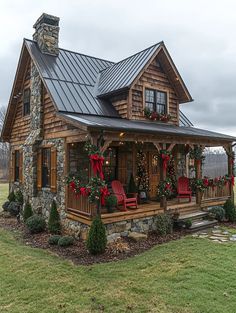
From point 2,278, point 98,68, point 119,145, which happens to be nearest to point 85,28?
point 98,68

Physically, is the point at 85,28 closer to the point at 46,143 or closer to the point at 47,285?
the point at 46,143

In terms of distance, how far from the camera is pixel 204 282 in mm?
5293

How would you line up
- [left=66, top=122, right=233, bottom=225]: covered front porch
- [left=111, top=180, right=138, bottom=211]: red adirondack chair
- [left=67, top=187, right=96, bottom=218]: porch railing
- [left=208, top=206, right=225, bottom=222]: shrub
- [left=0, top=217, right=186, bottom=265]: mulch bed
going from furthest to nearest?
[left=208, top=206, right=225, bottom=222]: shrub
[left=111, top=180, right=138, bottom=211]: red adirondack chair
[left=66, top=122, right=233, bottom=225]: covered front porch
[left=67, top=187, right=96, bottom=218]: porch railing
[left=0, top=217, right=186, bottom=265]: mulch bed

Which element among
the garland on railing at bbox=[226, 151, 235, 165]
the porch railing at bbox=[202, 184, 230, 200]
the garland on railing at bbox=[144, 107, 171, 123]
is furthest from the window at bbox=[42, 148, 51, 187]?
the garland on railing at bbox=[226, 151, 235, 165]

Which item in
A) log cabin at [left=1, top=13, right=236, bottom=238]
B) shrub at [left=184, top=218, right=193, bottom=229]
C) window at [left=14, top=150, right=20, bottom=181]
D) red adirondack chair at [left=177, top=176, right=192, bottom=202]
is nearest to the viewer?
log cabin at [left=1, top=13, right=236, bottom=238]

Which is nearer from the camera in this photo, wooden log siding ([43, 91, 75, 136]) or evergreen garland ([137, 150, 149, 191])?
wooden log siding ([43, 91, 75, 136])

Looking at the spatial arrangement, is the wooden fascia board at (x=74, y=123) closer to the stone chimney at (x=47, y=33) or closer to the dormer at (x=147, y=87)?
the dormer at (x=147, y=87)

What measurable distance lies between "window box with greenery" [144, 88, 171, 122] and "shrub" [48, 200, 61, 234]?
200 inches

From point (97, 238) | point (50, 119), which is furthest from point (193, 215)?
point (50, 119)

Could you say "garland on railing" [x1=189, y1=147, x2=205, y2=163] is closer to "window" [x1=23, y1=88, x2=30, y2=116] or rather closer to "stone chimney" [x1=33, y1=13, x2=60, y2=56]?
"stone chimney" [x1=33, y1=13, x2=60, y2=56]

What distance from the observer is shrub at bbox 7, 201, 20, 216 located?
13000mm

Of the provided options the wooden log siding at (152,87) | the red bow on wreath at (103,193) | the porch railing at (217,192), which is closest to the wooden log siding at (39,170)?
the wooden log siding at (152,87)

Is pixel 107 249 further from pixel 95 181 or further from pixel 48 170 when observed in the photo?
pixel 48 170

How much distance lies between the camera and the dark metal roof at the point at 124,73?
35.4 feet
